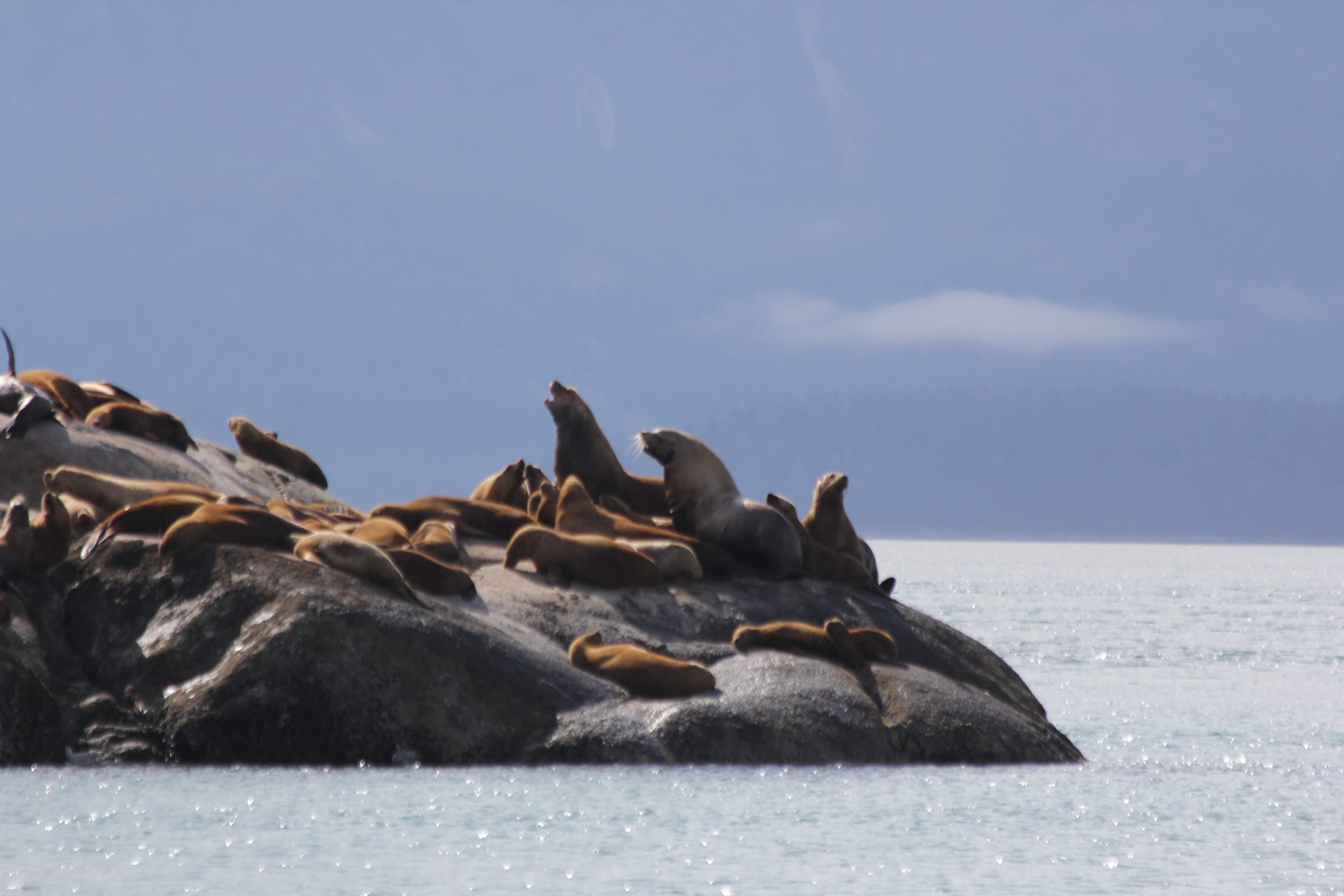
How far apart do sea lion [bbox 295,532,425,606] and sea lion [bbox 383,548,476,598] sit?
37 centimetres

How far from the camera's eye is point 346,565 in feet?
30.7

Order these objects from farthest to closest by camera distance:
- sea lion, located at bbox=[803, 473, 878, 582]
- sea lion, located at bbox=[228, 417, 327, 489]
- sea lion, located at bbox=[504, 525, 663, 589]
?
sea lion, located at bbox=[228, 417, 327, 489] → sea lion, located at bbox=[803, 473, 878, 582] → sea lion, located at bbox=[504, 525, 663, 589]

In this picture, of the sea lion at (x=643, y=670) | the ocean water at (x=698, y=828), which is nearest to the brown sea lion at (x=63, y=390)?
the ocean water at (x=698, y=828)

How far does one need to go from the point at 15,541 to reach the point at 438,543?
274 cm

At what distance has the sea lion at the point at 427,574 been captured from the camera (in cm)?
980

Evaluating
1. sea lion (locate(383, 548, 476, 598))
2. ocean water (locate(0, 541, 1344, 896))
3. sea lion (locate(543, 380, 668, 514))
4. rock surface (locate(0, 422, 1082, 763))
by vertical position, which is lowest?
ocean water (locate(0, 541, 1344, 896))

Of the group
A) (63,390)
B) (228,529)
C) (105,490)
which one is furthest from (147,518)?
(63,390)

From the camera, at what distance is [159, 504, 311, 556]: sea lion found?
9375mm

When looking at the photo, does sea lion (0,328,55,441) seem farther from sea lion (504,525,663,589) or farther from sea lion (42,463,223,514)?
sea lion (504,525,663,589)

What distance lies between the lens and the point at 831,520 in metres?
12.7

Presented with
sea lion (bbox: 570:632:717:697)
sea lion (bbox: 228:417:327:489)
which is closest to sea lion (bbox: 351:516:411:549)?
sea lion (bbox: 570:632:717:697)

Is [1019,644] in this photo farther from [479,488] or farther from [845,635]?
[845,635]

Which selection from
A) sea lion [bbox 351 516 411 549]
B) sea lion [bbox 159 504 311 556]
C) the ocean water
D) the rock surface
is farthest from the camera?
sea lion [bbox 351 516 411 549]

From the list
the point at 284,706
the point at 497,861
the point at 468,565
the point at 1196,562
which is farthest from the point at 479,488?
the point at 1196,562
